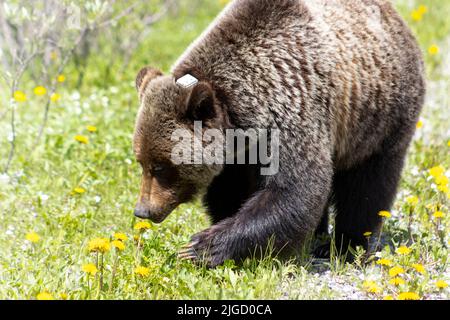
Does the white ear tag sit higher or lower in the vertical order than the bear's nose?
higher

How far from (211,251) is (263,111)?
104cm

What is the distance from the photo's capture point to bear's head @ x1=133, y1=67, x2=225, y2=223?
4895 millimetres

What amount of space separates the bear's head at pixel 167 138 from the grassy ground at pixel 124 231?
30 cm

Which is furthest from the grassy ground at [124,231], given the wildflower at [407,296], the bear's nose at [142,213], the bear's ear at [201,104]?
the bear's ear at [201,104]

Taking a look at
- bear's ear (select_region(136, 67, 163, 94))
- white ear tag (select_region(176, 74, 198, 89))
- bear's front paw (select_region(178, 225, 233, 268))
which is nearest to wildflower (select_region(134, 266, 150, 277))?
bear's front paw (select_region(178, 225, 233, 268))

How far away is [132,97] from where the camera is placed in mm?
9297

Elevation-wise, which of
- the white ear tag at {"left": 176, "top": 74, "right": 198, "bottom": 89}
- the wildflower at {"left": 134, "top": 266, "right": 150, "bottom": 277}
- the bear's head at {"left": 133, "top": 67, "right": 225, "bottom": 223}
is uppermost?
the white ear tag at {"left": 176, "top": 74, "right": 198, "bottom": 89}

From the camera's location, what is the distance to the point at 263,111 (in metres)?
5.03

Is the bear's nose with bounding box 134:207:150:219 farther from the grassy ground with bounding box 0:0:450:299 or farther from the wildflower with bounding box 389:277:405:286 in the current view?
the wildflower with bounding box 389:277:405:286

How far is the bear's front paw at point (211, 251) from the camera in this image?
197 inches

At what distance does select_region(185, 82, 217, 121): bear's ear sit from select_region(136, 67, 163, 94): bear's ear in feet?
1.88

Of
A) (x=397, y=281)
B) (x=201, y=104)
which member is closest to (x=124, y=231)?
(x=201, y=104)
